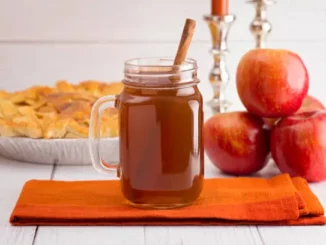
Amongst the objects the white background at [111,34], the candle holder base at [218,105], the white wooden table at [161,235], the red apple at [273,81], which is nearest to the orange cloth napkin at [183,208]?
the white wooden table at [161,235]

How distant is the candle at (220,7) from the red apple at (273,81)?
28cm

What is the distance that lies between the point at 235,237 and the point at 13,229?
0.28m

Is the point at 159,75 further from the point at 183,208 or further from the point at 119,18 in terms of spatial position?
the point at 119,18

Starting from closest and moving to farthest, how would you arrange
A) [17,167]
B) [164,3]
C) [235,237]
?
[235,237]
[17,167]
[164,3]

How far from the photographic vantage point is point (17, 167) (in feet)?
4.46

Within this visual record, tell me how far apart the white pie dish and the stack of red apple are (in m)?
0.16

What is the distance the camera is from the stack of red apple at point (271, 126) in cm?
123

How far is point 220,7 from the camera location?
1532 mm

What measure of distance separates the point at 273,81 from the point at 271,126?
3.3 inches

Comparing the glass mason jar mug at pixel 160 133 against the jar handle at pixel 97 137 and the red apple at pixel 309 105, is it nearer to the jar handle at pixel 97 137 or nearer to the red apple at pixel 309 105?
the jar handle at pixel 97 137

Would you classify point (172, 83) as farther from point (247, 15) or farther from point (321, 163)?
point (247, 15)

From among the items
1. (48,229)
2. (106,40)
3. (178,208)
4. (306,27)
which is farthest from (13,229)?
(306,27)

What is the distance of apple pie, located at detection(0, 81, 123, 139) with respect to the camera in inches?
52.0

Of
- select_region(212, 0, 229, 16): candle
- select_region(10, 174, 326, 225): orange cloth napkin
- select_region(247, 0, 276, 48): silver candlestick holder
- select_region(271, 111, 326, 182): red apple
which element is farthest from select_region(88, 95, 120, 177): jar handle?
select_region(247, 0, 276, 48): silver candlestick holder
